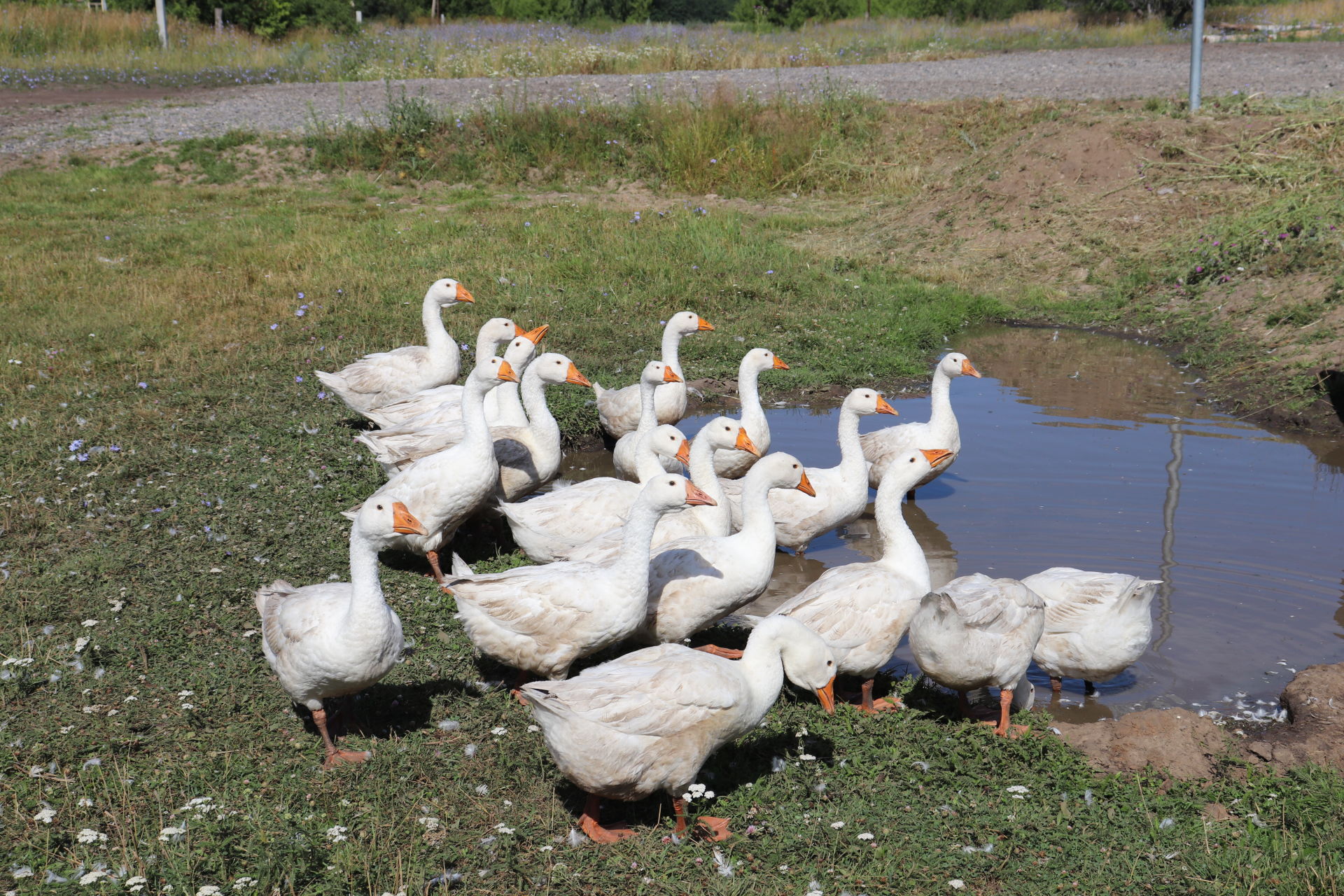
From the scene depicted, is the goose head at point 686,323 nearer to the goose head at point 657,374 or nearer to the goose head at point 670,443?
the goose head at point 657,374

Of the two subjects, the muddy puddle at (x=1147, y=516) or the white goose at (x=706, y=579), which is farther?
the muddy puddle at (x=1147, y=516)

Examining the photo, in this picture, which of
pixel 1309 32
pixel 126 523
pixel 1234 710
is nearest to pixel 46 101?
pixel 126 523

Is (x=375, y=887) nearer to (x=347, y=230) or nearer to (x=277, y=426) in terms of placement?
(x=277, y=426)

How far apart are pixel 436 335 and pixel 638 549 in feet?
15.8

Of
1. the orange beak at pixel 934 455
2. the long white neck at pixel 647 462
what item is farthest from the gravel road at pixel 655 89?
the orange beak at pixel 934 455

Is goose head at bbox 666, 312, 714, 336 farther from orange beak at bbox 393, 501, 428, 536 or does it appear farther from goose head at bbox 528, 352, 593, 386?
orange beak at bbox 393, 501, 428, 536

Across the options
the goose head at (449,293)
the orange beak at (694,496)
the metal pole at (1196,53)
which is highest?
the metal pole at (1196,53)

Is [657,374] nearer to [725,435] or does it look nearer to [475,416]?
[725,435]

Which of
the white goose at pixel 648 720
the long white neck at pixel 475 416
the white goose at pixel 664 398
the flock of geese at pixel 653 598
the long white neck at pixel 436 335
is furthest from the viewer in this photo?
the long white neck at pixel 436 335

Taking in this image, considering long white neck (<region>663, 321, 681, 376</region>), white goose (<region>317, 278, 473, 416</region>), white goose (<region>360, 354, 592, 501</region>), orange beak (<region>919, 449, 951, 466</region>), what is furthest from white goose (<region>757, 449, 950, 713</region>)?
white goose (<region>317, 278, 473, 416</region>)

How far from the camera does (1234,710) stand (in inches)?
220

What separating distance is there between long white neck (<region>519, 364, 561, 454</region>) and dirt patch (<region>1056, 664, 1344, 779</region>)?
4.10 m

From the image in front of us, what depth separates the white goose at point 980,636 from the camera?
514 centimetres

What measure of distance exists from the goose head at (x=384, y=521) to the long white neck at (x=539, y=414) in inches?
109
